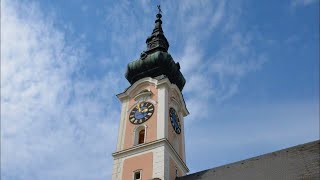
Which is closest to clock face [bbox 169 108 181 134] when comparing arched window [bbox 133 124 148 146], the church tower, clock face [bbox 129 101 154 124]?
the church tower

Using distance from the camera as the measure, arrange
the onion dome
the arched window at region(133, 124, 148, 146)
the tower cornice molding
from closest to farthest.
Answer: the tower cornice molding → the arched window at region(133, 124, 148, 146) → the onion dome

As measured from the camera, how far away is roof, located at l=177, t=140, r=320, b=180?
21.7 metres

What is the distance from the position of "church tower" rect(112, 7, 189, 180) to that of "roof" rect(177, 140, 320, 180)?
195cm

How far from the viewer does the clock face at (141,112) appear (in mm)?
28516

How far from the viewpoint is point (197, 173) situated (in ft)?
83.6

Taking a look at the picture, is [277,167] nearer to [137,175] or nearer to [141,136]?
[137,175]

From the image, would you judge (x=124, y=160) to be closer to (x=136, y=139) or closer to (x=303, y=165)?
(x=136, y=139)

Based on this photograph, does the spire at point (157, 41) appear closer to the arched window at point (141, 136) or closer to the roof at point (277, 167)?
the arched window at point (141, 136)

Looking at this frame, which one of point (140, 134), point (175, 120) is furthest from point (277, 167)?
point (140, 134)

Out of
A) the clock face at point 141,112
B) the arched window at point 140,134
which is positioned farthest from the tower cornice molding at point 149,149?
the clock face at point 141,112

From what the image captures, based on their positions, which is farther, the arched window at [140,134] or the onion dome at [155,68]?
the onion dome at [155,68]

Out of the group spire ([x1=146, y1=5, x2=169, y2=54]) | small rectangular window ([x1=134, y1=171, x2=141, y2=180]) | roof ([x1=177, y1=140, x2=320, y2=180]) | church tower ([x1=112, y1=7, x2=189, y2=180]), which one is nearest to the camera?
roof ([x1=177, y1=140, x2=320, y2=180])

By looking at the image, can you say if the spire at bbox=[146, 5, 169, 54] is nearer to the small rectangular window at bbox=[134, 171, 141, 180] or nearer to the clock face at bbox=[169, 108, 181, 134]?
the clock face at bbox=[169, 108, 181, 134]

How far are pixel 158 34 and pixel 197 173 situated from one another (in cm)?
1362
